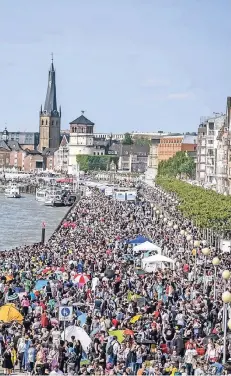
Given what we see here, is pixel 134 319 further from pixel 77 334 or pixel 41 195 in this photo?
pixel 41 195

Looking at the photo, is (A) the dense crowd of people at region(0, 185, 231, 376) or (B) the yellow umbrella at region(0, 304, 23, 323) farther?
(B) the yellow umbrella at region(0, 304, 23, 323)

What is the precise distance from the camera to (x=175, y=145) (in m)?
173

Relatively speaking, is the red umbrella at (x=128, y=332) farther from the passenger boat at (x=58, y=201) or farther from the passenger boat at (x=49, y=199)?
the passenger boat at (x=49, y=199)

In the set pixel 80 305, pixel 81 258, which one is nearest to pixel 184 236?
pixel 81 258

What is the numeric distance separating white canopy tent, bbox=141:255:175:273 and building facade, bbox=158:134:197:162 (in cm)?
13009

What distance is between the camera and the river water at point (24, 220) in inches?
2825

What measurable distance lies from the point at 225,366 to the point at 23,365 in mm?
4355

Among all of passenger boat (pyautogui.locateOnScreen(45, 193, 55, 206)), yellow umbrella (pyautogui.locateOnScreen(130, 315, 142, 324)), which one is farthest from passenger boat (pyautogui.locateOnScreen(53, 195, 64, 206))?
yellow umbrella (pyautogui.locateOnScreen(130, 315, 142, 324))

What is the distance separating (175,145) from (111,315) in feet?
490

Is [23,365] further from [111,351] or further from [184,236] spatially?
[184,236]

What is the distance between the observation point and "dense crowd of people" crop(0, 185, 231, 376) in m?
18.8

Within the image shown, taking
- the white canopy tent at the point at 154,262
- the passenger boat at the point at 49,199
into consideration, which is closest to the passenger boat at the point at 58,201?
the passenger boat at the point at 49,199

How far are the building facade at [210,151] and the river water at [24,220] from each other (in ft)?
57.5

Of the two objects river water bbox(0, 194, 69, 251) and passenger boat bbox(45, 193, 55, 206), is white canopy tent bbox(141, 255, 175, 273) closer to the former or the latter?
river water bbox(0, 194, 69, 251)
